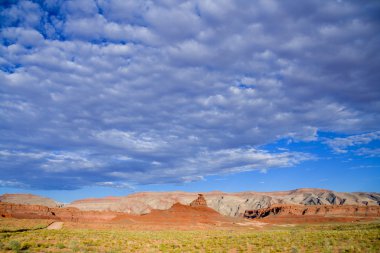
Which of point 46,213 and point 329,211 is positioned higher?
point 329,211

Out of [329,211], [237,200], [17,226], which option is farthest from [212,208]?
[17,226]

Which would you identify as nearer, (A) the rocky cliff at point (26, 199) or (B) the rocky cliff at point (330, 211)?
(B) the rocky cliff at point (330, 211)

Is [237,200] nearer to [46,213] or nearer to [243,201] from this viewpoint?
[243,201]

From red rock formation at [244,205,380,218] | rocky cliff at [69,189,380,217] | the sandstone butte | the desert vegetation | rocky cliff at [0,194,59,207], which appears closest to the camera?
the desert vegetation

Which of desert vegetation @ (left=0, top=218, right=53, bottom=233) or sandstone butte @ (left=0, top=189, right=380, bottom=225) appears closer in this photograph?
desert vegetation @ (left=0, top=218, right=53, bottom=233)

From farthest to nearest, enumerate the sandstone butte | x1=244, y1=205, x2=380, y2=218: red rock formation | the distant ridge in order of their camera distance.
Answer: the distant ridge
x1=244, y1=205, x2=380, y2=218: red rock formation
the sandstone butte

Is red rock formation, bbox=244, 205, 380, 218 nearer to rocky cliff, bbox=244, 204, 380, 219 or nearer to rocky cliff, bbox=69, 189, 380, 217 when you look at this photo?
rocky cliff, bbox=244, 204, 380, 219

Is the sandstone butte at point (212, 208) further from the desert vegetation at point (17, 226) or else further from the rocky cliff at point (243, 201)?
the desert vegetation at point (17, 226)

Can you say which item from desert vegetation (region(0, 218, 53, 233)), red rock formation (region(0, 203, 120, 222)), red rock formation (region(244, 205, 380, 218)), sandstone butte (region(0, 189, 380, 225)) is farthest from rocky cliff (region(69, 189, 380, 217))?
desert vegetation (region(0, 218, 53, 233))

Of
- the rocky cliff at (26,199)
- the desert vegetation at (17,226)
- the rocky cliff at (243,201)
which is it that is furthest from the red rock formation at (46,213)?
the rocky cliff at (26,199)

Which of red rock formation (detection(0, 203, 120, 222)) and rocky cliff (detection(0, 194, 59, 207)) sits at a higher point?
rocky cliff (detection(0, 194, 59, 207))

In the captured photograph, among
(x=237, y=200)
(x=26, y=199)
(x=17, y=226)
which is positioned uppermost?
(x=237, y=200)

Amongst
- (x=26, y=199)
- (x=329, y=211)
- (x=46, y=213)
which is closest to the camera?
(x=46, y=213)

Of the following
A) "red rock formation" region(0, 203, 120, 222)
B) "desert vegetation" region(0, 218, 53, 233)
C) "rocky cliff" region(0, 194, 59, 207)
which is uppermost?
"rocky cliff" region(0, 194, 59, 207)
